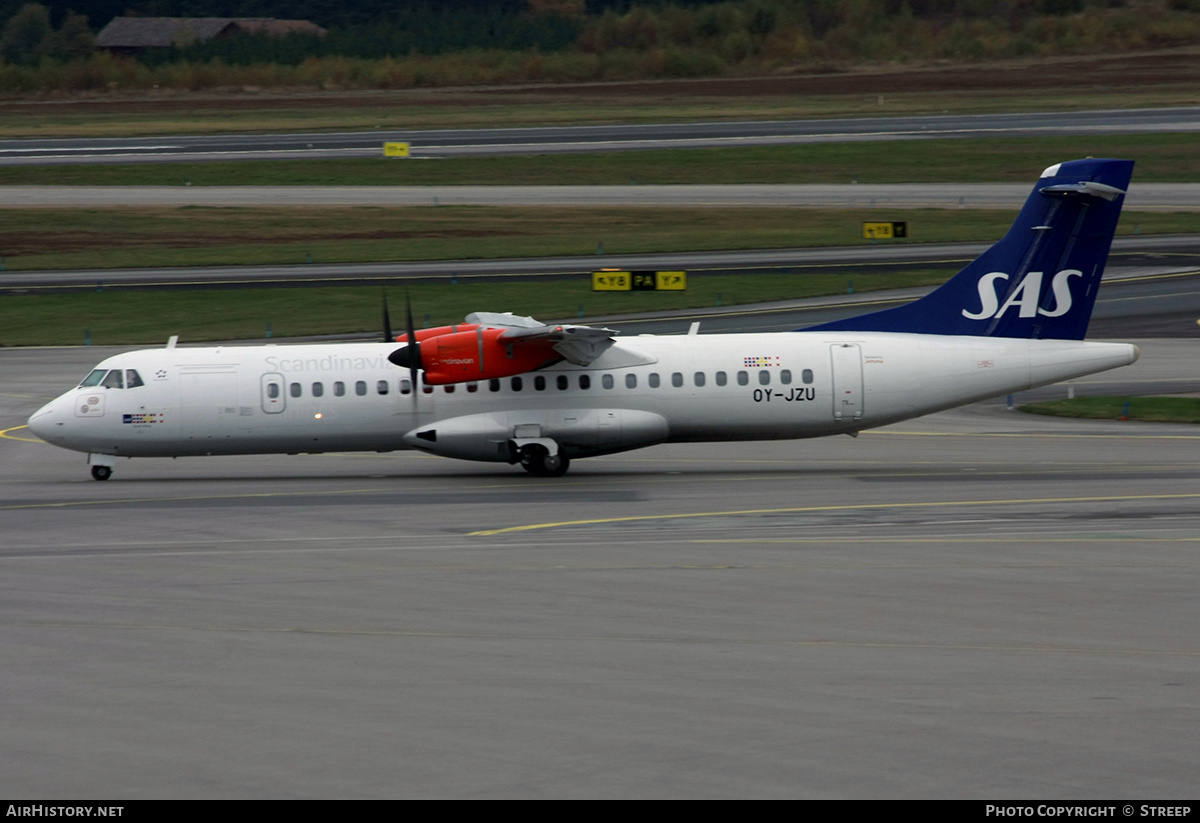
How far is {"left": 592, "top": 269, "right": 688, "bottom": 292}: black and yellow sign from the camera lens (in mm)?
51469

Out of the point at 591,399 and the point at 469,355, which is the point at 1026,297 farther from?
the point at 469,355

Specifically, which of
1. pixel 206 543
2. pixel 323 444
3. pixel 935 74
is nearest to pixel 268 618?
pixel 206 543

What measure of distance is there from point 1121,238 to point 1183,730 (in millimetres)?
56482

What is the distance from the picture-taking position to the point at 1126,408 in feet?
112

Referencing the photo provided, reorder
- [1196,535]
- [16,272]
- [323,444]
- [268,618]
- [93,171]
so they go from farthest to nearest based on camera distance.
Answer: [93,171] < [16,272] < [323,444] < [1196,535] < [268,618]

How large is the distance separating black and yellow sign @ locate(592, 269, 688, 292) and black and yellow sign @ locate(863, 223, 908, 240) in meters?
14.9

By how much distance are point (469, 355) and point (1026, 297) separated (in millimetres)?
11816

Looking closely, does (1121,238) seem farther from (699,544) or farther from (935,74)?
(935,74)

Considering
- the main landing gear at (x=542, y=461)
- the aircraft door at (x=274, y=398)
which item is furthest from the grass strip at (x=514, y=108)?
the main landing gear at (x=542, y=461)

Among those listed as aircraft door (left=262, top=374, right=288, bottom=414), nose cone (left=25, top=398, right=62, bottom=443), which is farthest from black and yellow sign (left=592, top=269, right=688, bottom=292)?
nose cone (left=25, top=398, right=62, bottom=443)

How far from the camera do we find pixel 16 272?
2410 inches

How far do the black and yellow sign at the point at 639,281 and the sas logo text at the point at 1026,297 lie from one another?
2310 centimetres

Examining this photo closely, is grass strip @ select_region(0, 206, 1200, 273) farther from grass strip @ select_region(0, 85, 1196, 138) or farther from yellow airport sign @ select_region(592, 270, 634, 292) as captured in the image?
grass strip @ select_region(0, 85, 1196, 138)

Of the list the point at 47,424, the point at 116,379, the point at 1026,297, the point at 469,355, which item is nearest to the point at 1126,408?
the point at 1026,297
